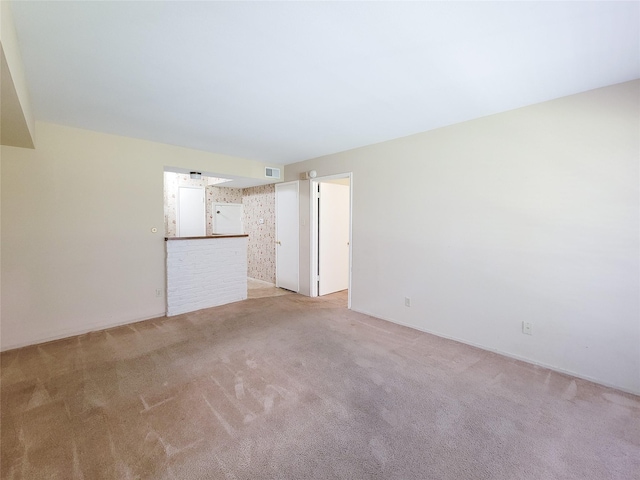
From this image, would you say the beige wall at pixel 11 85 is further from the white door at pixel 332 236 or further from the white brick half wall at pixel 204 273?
the white door at pixel 332 236

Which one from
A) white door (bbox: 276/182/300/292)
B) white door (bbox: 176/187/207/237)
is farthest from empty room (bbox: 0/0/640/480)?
white door (bbox: 176/187/207/237)

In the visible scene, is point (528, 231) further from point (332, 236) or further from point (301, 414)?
point (332, 236)

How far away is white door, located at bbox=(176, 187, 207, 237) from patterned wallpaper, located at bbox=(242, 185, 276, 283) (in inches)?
38.4

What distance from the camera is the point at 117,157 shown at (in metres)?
3.45

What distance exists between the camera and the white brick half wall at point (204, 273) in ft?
12.9

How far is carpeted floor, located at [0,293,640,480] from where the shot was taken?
150cm

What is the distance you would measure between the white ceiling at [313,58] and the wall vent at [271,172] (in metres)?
2.06

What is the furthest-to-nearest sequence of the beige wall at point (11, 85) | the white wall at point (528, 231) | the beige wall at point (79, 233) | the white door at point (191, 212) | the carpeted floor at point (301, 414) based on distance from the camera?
1. the white door at point (191, 212)
2. the beige wall at point (79, 233)
3. the white wall at point (528, 231)
4. the carpeted floor at point (301, 414)
5. the beige wall at point (11, 85)

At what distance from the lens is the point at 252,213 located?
640 cm

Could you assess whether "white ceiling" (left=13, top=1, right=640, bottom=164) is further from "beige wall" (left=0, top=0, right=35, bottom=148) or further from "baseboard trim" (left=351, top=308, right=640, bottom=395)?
"baseboard trim" (left=351, top=308, right=640, bottom=395)

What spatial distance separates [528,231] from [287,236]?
12.6ft

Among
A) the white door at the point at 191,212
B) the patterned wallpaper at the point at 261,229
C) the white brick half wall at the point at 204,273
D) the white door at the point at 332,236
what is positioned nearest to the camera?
the white brick half wall at the point at 204,273

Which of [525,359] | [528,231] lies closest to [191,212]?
[528,231]

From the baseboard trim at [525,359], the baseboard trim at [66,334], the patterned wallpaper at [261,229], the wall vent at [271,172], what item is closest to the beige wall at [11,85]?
the baseboard trim at [66,334]
